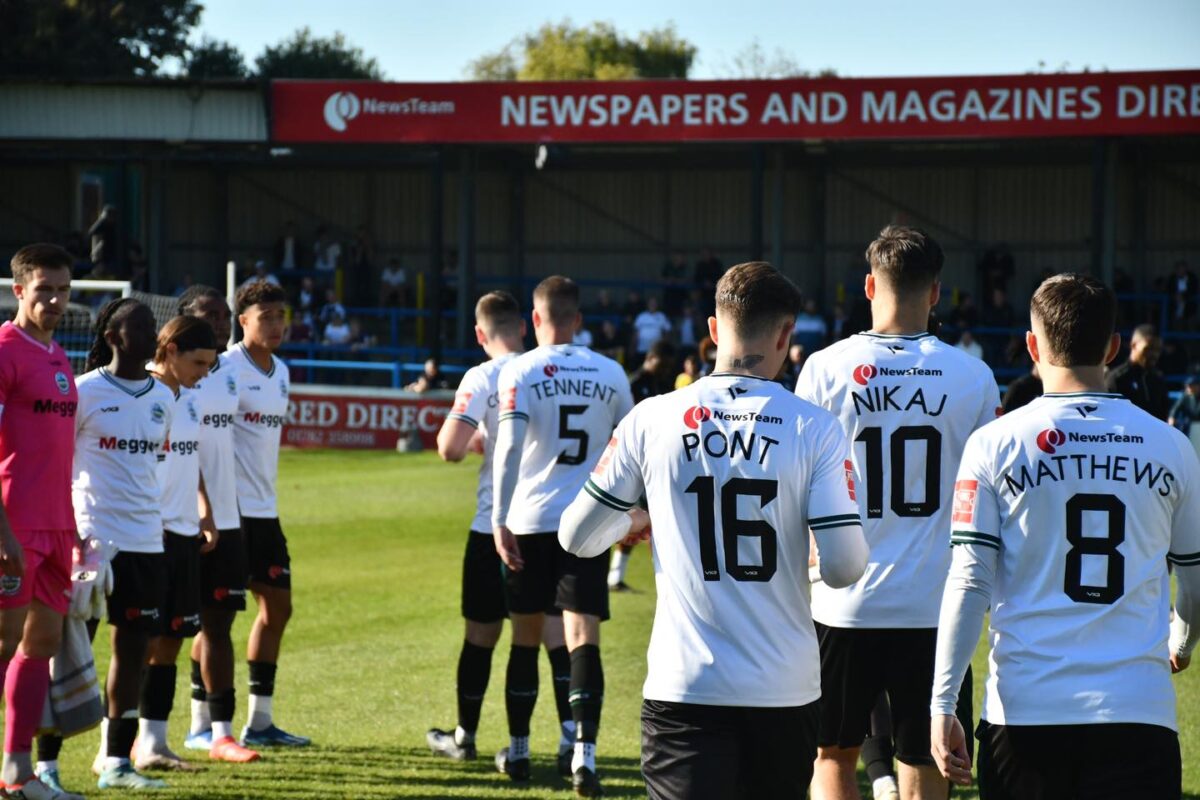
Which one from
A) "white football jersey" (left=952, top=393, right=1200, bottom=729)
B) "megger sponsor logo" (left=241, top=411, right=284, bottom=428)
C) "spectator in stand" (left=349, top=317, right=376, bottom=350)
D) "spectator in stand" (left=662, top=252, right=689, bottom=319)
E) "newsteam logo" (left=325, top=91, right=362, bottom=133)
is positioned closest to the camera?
"white football jersey" (left=952, top=393, right=1200, bottom=729)

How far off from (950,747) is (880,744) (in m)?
1.97

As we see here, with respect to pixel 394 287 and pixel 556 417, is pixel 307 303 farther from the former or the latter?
pixel 556 417

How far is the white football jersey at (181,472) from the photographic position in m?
7.08

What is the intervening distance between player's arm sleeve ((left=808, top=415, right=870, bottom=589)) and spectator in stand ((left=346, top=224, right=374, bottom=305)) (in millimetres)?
30199

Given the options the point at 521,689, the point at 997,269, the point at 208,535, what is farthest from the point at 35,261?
the point at 997,269

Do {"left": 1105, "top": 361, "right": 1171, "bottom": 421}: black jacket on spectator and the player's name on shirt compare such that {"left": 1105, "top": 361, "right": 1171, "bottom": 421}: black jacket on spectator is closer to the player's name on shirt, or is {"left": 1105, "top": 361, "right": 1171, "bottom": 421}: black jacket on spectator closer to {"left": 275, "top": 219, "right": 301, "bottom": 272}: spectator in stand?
the player's name on shirt

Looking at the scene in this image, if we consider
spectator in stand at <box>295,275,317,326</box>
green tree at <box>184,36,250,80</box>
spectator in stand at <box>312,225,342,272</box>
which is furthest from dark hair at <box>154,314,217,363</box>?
green tree at <box>184,36,250,80</box>

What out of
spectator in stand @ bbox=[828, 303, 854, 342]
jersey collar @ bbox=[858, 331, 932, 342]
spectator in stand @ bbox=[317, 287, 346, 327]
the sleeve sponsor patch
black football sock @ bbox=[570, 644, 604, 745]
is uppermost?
spectator in stand @ bbox=[317, 287, 346, 327]

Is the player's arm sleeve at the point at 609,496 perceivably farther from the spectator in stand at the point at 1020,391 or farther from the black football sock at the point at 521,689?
the spectator in stand at the point at 1020,391

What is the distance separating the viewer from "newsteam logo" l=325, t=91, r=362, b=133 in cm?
2778

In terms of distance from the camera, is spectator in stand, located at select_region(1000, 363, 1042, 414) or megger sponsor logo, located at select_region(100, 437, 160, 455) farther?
spectator in stand, located at select_region(1000, 363, 1042, 414)

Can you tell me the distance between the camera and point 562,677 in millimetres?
7613

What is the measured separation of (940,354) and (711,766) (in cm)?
181

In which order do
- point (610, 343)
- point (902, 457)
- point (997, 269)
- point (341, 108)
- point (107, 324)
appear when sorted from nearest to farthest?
point (902, 457) < point (107, 324) < point (341, 108) < point (610, 343) < point (997, 269)
